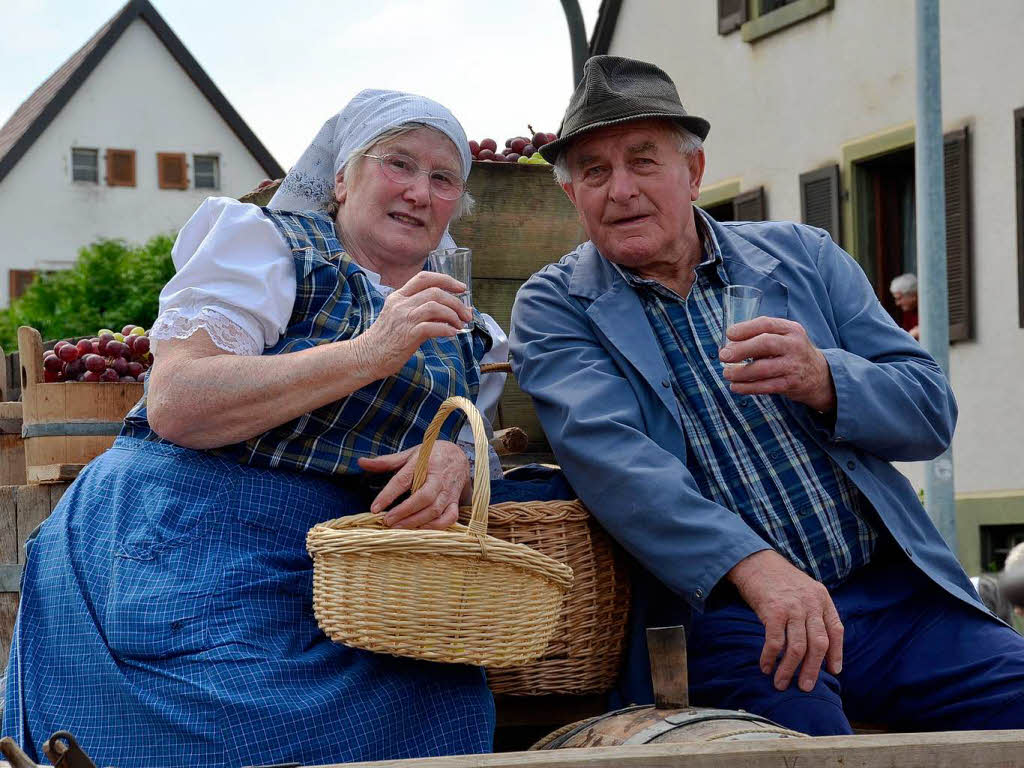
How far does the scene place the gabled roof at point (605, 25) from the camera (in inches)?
603

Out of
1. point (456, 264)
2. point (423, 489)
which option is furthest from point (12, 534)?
point (456, 264)

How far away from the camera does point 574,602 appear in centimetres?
300

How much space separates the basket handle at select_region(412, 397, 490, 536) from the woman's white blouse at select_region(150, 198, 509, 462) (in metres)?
0.46

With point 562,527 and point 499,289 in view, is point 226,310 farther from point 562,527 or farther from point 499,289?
point 499,289

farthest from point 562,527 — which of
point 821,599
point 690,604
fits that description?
point 821,599

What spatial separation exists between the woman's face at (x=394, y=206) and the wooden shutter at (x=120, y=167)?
94.0ft

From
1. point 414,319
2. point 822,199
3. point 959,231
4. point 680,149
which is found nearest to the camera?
point 414,319

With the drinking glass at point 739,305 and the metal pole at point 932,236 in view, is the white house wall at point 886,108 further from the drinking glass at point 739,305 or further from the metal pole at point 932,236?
the drinking glass at point 739,305

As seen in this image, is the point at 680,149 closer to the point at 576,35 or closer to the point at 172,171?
the point at 576,35

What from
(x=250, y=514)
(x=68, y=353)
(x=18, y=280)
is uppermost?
(x=18, y=280)

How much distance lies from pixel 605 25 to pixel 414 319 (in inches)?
530

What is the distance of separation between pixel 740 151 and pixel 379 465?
11.2m

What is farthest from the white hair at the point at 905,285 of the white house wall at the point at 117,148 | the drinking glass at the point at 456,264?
the white house wall at the point at 117,148

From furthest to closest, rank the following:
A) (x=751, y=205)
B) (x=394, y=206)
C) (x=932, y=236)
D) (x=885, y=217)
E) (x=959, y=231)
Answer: (x=751, y=205), (x=885, y=217), (x=959, y=231), (x=932, y=236), (x=394, y=206)
